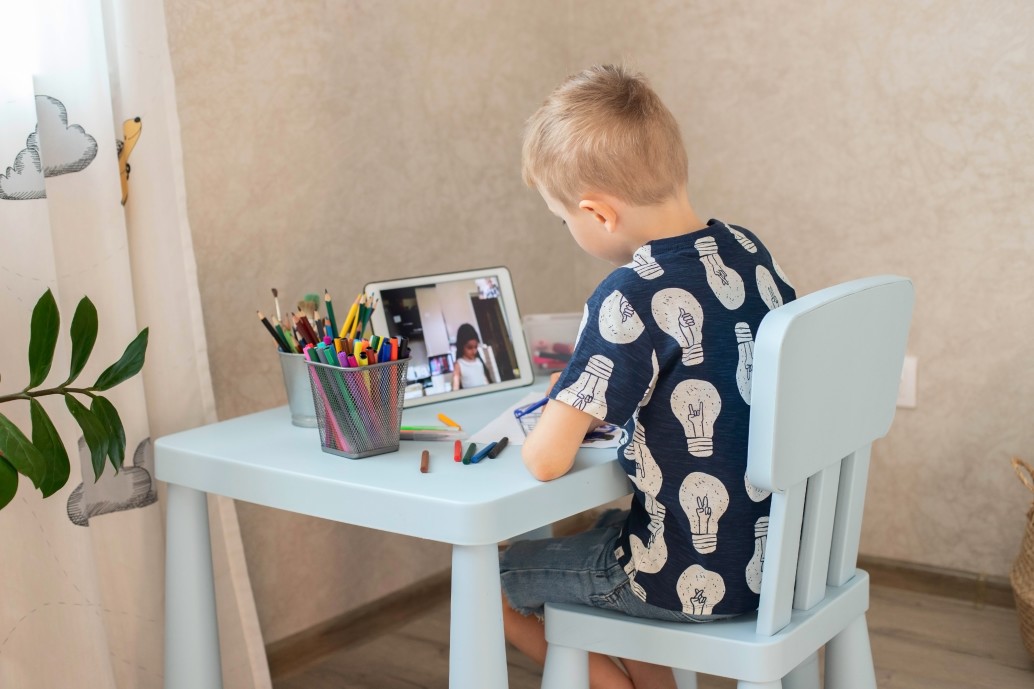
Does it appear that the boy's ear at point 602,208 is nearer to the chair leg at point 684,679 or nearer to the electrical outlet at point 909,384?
the chair leg at point 684,679

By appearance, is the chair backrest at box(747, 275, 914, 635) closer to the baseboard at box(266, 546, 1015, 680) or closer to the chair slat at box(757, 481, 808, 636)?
the chair slat at box(757, 481, 808, 636)

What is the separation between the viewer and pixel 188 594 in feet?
4.53

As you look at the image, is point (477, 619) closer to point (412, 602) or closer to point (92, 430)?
point (92, 430)

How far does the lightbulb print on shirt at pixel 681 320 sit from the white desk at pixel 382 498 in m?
0.16

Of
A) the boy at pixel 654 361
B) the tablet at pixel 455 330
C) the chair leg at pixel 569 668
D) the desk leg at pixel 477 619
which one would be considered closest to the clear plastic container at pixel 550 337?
the tablet at pixel 455 330

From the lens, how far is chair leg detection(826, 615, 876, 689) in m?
1.26

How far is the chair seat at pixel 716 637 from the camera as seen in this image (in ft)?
3.63

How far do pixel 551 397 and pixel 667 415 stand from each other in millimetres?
126

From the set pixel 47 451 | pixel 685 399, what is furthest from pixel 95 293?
pixel 685 399

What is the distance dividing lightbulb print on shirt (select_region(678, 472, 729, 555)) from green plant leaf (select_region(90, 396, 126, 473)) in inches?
26.8

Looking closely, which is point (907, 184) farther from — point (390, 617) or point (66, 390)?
point (66, 390)

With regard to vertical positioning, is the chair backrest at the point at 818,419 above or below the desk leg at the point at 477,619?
above

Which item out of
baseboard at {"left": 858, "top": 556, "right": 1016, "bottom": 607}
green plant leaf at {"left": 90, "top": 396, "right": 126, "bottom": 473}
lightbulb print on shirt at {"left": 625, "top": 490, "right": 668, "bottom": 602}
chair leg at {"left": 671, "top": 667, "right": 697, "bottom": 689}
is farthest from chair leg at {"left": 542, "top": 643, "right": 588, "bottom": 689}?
baseboard at {"left": 858, "top": 556, "right": 1016, "bottom": 607}

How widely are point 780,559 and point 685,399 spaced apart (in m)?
0.19
